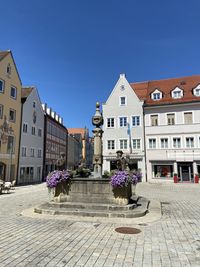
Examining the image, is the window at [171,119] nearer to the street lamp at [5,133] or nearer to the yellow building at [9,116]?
the yellow building at [9,116]

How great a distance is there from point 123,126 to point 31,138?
1413cm

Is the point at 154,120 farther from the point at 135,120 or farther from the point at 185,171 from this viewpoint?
the point at 185,171

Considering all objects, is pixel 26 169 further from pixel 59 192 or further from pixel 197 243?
pixel 197 243

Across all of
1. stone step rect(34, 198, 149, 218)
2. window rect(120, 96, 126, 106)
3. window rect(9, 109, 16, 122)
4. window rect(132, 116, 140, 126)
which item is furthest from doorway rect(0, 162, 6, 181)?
stone step rect(34, 198, 149, 218)

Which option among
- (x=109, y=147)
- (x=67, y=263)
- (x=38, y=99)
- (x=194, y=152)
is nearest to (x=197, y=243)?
(x=67, y=263)

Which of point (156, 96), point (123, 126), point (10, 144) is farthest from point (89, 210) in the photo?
point (156, 96)

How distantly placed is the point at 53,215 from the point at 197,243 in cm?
584

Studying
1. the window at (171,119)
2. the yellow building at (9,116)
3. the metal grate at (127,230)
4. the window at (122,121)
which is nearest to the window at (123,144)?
the window at (122,121)

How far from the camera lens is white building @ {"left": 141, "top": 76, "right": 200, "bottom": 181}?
33.2 meters

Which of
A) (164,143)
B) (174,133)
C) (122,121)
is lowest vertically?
(164,143)

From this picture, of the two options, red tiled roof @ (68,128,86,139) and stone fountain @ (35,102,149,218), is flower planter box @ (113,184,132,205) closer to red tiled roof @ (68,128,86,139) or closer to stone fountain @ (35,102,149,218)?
stone fountain @ (35,102,149,218)

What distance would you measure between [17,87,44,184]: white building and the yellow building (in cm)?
142

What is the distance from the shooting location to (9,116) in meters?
31.5

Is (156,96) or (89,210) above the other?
(156,96)
